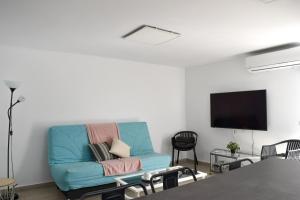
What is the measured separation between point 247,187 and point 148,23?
6.87 feet

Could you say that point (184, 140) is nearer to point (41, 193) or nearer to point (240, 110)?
point (240, 110)

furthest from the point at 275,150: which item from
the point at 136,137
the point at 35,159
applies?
the point at 35,159

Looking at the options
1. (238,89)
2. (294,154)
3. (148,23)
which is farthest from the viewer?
(238,89)

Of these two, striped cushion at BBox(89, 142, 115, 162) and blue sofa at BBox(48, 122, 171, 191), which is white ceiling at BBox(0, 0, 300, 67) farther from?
striped cushion at BBox(89, 142, 115, 162)

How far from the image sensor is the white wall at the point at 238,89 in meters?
4.17

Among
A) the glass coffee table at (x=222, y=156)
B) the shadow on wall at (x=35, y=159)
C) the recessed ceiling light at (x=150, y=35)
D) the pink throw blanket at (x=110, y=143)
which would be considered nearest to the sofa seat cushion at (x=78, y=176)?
the pink throw blanket at (x=110, y=143)

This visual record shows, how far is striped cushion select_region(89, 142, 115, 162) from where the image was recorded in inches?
159

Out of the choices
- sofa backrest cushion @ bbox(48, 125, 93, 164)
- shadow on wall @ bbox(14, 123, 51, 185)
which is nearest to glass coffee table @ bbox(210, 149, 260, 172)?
sofa backrest cushion @ bbox(48, 125, 93, 164)

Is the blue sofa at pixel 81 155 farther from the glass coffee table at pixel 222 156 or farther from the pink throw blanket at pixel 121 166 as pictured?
the glass coffee table at pixel 222 156

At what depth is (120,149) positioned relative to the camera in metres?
4.29

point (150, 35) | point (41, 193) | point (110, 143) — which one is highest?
point (150, 35)

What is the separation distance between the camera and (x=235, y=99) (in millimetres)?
4875

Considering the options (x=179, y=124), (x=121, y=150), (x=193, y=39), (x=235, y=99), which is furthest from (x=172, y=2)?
(x=179, y=124)

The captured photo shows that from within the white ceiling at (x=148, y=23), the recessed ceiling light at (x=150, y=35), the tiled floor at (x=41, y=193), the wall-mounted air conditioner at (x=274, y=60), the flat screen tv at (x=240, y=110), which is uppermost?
the white ceiling at (x=148, y=23)
